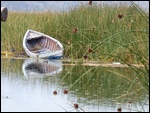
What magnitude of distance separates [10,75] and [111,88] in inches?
108

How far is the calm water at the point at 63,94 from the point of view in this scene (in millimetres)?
7660

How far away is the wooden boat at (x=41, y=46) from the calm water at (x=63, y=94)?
14.9 feet

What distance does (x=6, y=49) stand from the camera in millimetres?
19016

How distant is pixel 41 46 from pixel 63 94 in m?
9.63

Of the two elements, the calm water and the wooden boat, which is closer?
the calm water

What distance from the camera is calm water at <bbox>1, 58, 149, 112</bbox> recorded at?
7.66 metres

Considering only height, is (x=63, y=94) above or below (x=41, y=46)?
below

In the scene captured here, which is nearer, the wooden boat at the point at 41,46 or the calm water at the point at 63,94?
the calm water at the point at 63,94

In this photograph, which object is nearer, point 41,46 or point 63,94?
point 63,94

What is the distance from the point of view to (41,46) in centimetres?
1858

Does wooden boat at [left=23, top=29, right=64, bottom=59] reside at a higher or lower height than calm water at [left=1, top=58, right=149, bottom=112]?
higher

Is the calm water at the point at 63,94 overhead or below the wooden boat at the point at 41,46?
below

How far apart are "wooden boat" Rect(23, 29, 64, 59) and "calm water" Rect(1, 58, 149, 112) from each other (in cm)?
453

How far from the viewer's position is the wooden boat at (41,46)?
17.5 m
